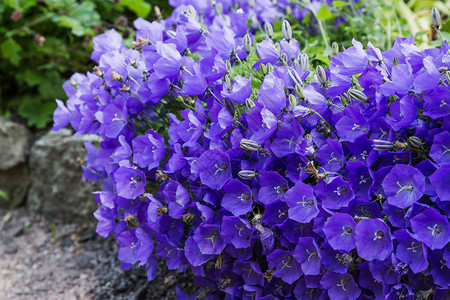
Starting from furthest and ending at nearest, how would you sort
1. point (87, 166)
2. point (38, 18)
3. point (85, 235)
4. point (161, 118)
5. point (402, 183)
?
point (38, 18) → point (85, 235) → point (87, 166) → point (161, 118) → point (402, 183)

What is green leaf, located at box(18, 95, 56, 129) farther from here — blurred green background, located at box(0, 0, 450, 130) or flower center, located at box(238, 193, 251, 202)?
flower center, located at box(238, 193, 251, 202)

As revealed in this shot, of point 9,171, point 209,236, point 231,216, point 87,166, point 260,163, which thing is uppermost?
point 260,163

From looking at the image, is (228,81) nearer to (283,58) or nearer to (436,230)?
(283,58)

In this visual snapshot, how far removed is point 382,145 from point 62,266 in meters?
1.88

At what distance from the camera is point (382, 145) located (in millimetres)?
1203

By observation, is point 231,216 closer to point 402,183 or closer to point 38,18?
point 402,183

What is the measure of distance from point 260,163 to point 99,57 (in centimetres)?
89

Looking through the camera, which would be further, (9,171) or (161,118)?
(9,171)

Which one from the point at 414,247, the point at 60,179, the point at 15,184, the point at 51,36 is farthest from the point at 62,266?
the point at 414,247

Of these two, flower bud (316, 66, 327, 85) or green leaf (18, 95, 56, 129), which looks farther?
green leaf (18, 95, 56, 129)

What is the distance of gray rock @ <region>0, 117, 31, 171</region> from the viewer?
3059 mm

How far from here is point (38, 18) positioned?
304 cm

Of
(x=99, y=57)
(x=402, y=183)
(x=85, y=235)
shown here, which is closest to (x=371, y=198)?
(x=402, y=183)

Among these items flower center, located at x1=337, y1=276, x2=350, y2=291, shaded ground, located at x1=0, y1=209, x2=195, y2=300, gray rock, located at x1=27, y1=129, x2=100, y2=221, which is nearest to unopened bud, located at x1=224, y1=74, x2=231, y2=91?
flower center, located at x1=337, y1=276, x2=350, y2=291
